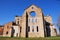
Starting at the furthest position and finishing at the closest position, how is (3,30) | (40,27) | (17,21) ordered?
(17,21) < (3,30) < (40,27)

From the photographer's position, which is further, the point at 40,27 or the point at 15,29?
the point at 15,29

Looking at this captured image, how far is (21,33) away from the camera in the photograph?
37.0 meters

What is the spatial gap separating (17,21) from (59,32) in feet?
83.6

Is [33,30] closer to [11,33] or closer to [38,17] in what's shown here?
[38,17]

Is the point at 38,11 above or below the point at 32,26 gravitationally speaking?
above

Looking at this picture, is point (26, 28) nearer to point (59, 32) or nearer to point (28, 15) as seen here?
point (28, 15)

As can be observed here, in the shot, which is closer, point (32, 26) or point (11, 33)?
point (32, 26)

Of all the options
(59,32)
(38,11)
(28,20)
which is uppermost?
(38,11)

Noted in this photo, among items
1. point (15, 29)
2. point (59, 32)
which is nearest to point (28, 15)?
point (15, 29)

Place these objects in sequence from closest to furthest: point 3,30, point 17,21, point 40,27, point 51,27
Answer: point 40,27, point 51,27, point 3,30, point 17,21

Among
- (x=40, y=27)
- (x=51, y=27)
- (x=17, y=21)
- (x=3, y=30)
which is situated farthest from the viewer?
(x=17, y=21)

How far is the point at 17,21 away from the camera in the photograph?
64625mm

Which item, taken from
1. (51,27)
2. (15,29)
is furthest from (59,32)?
(15,29)

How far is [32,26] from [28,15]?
13.0 ft
